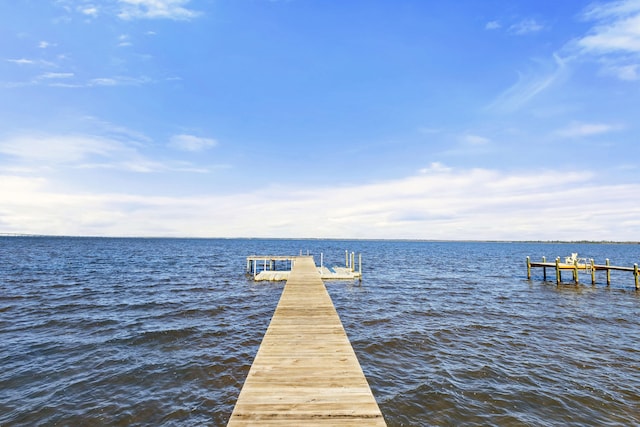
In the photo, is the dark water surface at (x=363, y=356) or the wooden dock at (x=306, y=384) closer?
the wooden dock at (x=306, y=384)

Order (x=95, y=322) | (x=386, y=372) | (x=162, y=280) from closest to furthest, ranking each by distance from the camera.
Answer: (x=386, y=372)
(x=95, y=322)
(x=162, y=280)

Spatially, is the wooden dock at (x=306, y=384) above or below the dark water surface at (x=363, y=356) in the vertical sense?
above

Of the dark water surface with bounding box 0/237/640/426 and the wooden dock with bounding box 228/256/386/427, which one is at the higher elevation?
the wooden dock with bounding box 228/256/386/427

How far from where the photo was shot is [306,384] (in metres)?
5.27

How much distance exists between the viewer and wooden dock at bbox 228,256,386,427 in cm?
430

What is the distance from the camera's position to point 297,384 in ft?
17.3

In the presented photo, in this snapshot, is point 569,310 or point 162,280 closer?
point 569,310

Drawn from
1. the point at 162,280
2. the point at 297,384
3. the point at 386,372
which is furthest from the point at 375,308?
the point at 162,280

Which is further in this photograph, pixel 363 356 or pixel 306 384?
pixel 363 356

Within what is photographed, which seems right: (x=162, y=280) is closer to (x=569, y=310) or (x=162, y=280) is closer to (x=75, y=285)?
(x=75, y=285)

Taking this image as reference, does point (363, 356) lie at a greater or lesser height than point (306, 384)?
lesser

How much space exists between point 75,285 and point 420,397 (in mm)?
26011

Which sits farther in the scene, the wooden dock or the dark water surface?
the dark water surface

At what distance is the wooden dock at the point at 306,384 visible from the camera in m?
4.30
